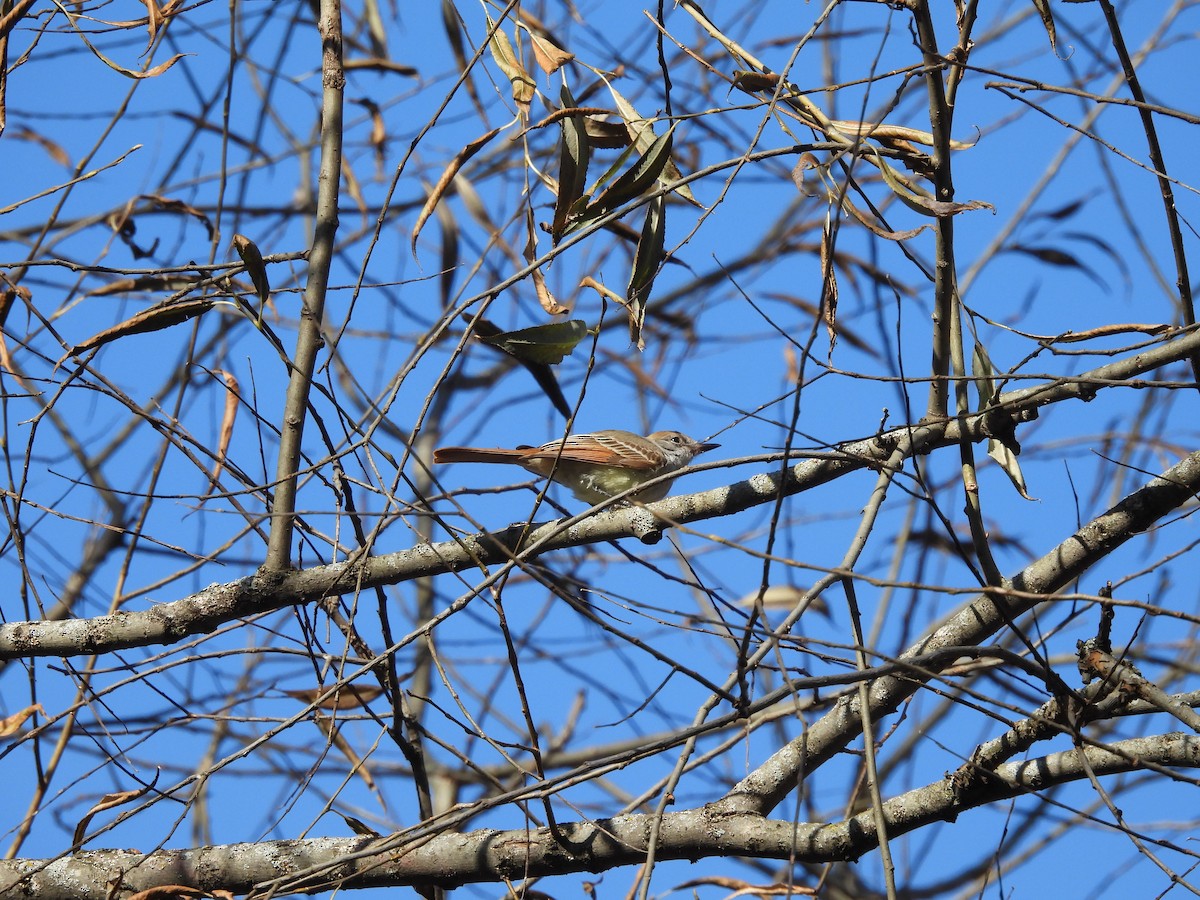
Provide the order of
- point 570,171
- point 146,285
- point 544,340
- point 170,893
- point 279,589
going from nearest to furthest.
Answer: point 570,171 < point 170,893 < point 544,340 < point 279,589 < point 146,285

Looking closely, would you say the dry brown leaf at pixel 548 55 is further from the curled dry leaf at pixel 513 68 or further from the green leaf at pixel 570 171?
the green leaf at pixel 570 171

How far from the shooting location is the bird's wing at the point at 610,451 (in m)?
6.14

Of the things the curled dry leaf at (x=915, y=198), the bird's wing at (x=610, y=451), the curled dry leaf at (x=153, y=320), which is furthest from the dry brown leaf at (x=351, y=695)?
the curled dry leaf at (x=915, y=198)

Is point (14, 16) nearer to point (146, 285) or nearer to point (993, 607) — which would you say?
point (146, 285)

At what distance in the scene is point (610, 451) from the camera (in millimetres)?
6297

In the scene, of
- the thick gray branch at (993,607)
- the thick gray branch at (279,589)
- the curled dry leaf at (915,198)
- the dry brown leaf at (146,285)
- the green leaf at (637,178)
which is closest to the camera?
the curled dry leaf at (915,198)

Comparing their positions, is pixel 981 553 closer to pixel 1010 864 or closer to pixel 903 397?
pixel 903 397

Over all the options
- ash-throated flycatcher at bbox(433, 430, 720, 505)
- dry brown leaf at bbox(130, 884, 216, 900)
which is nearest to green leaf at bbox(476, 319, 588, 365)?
dry brown leaf at bbox(130, 884, 216, 900)

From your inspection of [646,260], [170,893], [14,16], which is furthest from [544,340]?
[170,893]

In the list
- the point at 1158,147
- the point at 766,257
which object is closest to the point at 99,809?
the point at 1158,147

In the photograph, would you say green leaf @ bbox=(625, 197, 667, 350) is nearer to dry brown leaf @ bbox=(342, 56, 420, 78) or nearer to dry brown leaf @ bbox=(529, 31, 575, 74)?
dry brown leaf @ bbox=(529, 31, 575, 74)

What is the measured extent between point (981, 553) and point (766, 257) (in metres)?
6.39

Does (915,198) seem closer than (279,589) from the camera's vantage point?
Yes

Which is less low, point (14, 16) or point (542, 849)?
point (14, 16)
